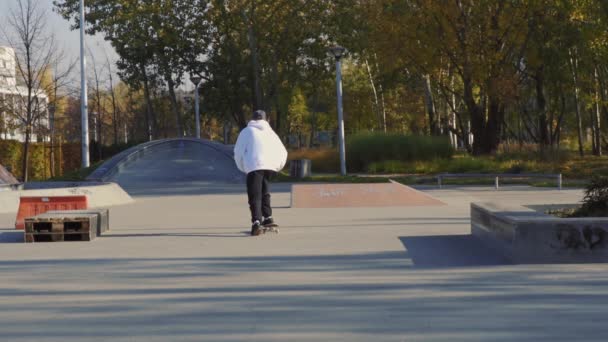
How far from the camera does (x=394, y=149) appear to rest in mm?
42750

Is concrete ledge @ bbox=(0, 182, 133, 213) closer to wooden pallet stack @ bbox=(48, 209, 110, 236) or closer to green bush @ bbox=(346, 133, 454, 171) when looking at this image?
wooden pallet stack @ bbox=(48, 209, 110, 236)

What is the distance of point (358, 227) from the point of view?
50.6 ft

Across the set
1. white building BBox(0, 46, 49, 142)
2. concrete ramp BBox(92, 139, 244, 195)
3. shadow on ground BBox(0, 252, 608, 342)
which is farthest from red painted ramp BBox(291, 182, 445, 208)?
white building BBox(0, 46, 49, 142)

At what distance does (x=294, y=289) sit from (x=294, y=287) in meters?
0.13

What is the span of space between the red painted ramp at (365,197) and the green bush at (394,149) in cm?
2034

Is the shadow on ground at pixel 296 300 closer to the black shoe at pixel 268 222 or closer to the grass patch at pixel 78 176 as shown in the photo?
the black shoe at pixel 268 222

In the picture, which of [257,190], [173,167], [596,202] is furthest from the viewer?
[173,167]

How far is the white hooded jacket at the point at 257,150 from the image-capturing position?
552 inches

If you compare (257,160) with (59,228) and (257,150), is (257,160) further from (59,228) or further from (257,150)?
(59,228)

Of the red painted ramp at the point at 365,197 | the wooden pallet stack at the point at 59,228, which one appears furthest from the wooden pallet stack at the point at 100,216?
the red painted ramp at the point at 365,197

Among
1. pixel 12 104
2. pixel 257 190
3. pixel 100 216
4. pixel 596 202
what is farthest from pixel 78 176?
pixel 596 202

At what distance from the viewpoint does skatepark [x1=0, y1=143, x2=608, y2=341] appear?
6867 mm

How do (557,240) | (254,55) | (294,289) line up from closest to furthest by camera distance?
(294,289) → (557,240) → (254,55)

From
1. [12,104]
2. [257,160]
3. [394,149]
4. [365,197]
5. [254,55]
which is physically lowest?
[365,197]
